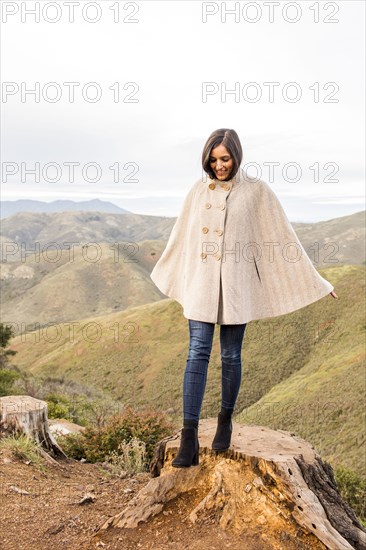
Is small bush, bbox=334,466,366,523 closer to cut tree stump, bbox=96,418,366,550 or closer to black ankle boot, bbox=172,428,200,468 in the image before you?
cut tree stump, bbox=96,418,366,550

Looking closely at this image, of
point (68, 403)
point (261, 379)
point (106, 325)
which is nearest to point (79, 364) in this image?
point (106, 325)

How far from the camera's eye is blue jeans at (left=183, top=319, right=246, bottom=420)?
400 centimetres

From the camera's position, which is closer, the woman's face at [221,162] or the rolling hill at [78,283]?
the woman's face at [221,162]

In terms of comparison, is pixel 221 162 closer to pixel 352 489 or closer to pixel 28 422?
pixel 28 422

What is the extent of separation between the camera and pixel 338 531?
3.71 metres

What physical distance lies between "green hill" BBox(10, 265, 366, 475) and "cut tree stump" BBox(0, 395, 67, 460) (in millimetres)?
14897

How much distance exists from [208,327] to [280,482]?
129 cm

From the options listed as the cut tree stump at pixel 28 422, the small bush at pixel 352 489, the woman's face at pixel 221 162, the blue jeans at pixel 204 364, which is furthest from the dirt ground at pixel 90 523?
the small bush at pixel 352 489

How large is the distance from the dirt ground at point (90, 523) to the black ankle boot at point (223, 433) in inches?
16.1

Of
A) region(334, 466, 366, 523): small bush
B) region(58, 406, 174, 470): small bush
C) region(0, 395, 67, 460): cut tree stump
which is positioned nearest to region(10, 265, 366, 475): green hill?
region(334, 466, 366, 523): small bush

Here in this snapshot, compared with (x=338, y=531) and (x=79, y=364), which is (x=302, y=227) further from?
(x=338, y=531)

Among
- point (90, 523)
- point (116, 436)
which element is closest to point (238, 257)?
point (90, 523)

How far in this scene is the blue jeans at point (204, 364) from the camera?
4.00 m

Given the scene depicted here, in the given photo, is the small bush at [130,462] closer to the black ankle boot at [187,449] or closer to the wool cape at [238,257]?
the black ankle boot at [187,449]
